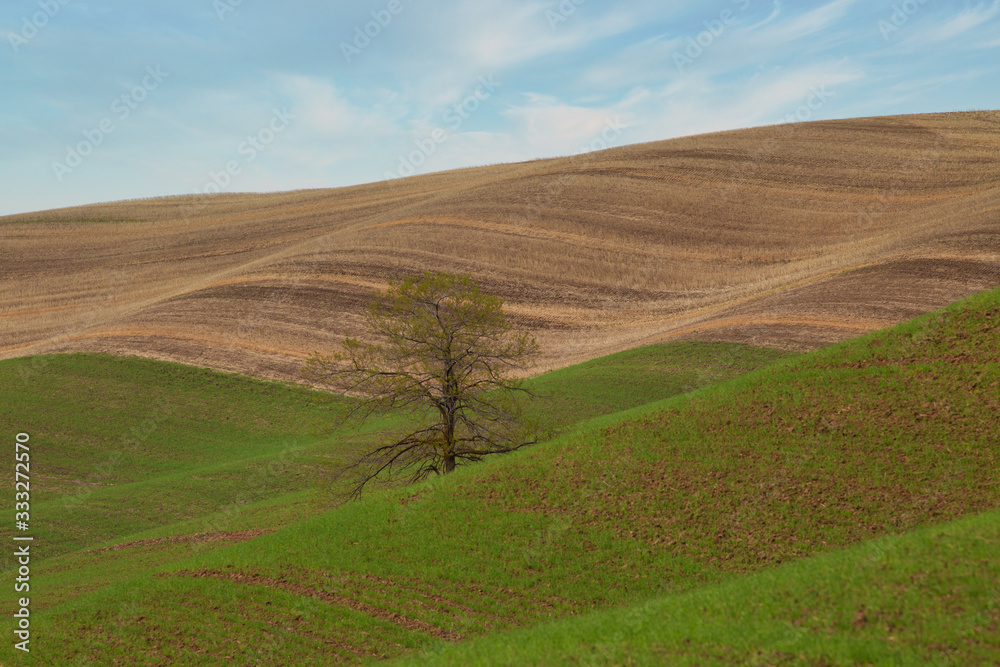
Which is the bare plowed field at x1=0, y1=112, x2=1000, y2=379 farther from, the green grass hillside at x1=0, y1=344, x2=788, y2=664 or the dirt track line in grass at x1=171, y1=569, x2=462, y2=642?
the dirt track line in grass at x1=171, y1=569, x2=462, y2=642

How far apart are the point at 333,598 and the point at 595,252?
45735 millimetres

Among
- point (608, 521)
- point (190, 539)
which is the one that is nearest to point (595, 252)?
point (190, 539)

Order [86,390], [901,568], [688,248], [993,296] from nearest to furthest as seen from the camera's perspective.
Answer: [901,568], [993,296], [86,390], [688,248]

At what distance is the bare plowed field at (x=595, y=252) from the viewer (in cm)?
4531

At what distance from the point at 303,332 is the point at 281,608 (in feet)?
115

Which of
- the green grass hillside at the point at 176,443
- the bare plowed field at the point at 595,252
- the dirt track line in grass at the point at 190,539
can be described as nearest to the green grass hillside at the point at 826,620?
the dirt track line in grass at the point at 190,539

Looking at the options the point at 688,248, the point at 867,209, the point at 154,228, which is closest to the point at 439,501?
the point at 688,248

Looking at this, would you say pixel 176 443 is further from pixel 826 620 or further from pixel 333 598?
pixel 826 620

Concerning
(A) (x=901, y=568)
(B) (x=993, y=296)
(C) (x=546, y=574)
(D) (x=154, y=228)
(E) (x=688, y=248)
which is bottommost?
(C) (x=546, y=574)

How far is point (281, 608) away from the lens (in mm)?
16359

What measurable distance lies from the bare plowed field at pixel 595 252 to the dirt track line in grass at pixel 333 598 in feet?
92.3

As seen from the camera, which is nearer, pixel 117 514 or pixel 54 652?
pixel 54 652

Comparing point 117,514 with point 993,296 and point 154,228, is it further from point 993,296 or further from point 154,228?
point 154,228

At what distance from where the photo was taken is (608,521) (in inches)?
722
